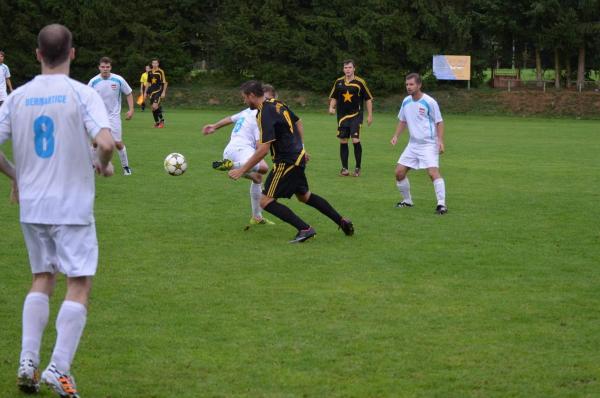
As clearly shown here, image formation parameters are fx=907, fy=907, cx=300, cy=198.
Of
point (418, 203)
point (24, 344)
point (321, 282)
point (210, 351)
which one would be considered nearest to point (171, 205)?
point (418, 203)

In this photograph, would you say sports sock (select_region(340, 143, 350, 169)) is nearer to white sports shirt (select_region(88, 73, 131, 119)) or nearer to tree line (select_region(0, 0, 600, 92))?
white sports shirt (select_region(88, 73, 131, 119))

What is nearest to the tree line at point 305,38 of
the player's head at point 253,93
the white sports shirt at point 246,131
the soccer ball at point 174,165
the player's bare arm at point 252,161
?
the soccer ball at point 174,165

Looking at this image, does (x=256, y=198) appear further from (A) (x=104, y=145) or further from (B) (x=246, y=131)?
(A) (x=104, y=145)

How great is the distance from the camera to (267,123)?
31.1ft

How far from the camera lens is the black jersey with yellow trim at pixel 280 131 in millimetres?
9477

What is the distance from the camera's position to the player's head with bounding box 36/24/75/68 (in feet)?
15.3

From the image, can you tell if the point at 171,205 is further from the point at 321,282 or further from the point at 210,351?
the point at 210,351

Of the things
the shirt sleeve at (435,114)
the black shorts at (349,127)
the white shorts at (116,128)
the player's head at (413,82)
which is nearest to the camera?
the player's head at (413,82)

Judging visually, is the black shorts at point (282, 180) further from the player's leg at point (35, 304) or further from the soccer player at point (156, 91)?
the soccer player at point (156, 91)

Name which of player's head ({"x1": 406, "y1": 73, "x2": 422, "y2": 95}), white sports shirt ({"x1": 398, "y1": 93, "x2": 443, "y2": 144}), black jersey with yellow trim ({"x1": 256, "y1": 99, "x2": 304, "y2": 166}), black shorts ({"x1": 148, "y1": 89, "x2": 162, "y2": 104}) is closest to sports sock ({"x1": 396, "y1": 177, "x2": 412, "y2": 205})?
white sports shirt ({"x1": 398, "y1": 93, "x2": 443, "y2": 144})

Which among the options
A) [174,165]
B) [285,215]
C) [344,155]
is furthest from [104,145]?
[344,155]

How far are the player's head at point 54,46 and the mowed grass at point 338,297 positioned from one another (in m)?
1.85

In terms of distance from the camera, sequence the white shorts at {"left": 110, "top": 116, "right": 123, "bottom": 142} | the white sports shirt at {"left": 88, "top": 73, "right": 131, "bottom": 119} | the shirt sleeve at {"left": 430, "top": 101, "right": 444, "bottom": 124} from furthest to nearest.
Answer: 1. the white sports shirt at {"left": 88, "top": 73, "right": 131, "bottom": 119}
2. the white shorts at {"left": 110, "top": 116, "right": 123, "bottom": 142}
3. the shirt sleeve at {"left": 430, "top": 101, "right": 444, "bottom": 124}

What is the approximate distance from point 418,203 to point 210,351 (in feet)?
24.9
